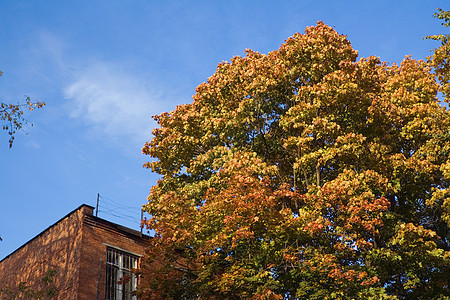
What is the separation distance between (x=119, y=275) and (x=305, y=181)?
963 centimetres

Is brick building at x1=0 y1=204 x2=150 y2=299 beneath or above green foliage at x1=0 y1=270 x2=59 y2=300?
above

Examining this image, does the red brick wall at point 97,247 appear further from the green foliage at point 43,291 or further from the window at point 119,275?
→ the green foliage at point 43,291

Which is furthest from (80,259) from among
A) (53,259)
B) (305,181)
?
(305,181)

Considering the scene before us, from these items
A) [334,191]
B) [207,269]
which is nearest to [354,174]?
[334,191]

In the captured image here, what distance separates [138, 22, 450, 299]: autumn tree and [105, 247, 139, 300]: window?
3.18 feet

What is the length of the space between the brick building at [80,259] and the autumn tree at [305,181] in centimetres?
144

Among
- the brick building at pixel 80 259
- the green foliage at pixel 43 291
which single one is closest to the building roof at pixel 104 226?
the brick building at pixel 80 259

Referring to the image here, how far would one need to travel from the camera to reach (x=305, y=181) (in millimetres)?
24828

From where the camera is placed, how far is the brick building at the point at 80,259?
2344 cm

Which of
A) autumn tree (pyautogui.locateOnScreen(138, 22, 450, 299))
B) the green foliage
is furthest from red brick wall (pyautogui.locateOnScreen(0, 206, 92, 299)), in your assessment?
autumn tree (pyautogui.locateOnScreen(138, 22, 450, 299))

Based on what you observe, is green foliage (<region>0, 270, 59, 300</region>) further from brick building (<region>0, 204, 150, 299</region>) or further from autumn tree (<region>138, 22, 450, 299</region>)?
autumn tree (<region>138, 22, 450, 299</region>)

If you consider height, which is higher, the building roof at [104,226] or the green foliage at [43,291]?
the building roof at [104,226]

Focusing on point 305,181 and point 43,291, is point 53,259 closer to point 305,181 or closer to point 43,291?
point 43,291

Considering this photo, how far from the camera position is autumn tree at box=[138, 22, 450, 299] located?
2104 centimetres
